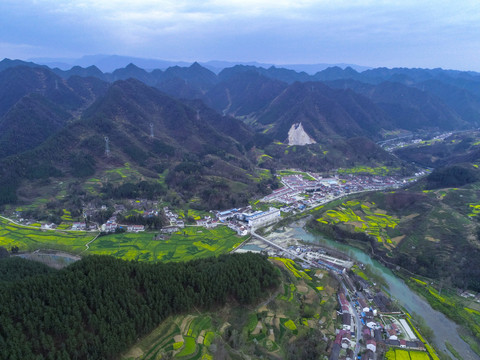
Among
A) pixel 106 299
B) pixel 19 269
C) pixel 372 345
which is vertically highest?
pixel 106 299

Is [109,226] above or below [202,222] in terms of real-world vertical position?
above

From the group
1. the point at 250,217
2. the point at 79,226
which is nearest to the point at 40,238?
the point at 79,226

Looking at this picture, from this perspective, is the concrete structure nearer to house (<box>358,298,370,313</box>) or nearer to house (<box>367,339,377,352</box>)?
house (<box>358,298,370,313</box>)

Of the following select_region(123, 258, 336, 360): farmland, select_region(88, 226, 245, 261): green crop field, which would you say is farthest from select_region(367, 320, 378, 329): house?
select_region(88, 226, 245, 261): green crop field

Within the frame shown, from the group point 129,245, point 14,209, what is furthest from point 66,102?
point 129,245

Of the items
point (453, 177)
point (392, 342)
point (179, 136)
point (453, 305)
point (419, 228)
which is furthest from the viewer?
point (179, 136)

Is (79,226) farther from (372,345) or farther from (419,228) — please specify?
(419,228)

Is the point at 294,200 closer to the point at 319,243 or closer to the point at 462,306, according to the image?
the point at 319,243
